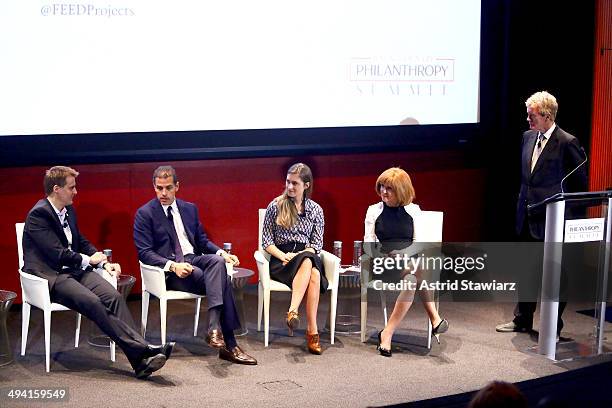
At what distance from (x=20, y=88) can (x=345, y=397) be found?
9.57ft

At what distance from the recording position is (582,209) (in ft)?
18.0

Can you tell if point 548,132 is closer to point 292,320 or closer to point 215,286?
point 292,320

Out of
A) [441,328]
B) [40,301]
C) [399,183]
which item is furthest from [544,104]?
[40,301]

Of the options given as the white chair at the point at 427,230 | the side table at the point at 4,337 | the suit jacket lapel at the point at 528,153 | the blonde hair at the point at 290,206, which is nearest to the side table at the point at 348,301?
the white chair at the point at 427,230

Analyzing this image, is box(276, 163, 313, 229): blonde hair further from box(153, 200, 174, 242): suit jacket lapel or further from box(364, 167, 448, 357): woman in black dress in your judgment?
box(153, 200, 174, 242): suit jacket lapel

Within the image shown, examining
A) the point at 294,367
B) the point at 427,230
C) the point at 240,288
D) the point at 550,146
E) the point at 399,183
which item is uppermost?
the point at 550,146

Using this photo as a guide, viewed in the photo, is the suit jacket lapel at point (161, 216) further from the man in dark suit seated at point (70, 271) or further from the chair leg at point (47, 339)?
the chair leg at point (47, 339)

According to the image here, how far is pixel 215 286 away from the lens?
5590mm

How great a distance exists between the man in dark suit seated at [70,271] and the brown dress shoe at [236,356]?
42 cm

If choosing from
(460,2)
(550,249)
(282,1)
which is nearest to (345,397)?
(550,249)

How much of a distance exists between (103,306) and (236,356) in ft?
2.71

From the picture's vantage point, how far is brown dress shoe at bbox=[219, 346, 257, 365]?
5508mm

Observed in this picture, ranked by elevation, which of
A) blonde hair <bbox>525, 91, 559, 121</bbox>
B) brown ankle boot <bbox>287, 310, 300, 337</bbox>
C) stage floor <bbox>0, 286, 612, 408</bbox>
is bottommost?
stage floor <bbox>0, 286, 612, 408</bbox>

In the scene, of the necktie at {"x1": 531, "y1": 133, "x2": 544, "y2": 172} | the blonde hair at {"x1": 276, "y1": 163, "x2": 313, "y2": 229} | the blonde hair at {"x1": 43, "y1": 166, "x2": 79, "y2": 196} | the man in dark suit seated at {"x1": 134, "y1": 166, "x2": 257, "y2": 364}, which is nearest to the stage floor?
the man in dark suit seated at {"x1": 134, "y1": 166, "x2": 257, "y2": 364}
